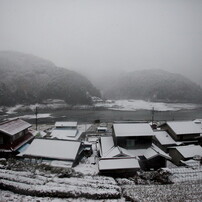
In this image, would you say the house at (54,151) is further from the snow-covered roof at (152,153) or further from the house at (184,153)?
the house at (184,153)

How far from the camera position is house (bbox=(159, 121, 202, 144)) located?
99.1 ft

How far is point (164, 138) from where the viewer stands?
3047 centimetres

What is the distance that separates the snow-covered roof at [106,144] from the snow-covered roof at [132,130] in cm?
218

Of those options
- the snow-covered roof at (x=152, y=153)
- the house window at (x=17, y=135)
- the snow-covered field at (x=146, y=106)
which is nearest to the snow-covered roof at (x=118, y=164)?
the snow-covered roof at (x=152, y=153)

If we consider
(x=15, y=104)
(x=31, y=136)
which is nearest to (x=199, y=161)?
(x=31, y=136)

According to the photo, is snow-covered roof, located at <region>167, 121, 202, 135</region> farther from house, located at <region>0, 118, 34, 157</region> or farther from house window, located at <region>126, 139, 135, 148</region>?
house, located at <region>0, 118, 34, 157</region>

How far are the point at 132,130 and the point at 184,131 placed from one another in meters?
12.0

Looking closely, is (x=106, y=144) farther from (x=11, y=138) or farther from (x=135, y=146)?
(x=11, y=138)

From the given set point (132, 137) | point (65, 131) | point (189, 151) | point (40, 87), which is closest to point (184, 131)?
point (189, 151)

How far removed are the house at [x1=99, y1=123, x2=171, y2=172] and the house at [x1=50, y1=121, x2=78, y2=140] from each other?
11.4m

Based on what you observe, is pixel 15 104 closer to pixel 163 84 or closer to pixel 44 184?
pixel 44 184

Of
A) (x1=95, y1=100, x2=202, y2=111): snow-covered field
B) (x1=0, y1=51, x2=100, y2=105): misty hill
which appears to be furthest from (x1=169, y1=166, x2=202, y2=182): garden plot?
(x1=0, y1=51, x2=100, y2=105): misty hill

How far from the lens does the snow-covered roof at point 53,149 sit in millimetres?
21391

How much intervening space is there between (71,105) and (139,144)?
3321 inches
